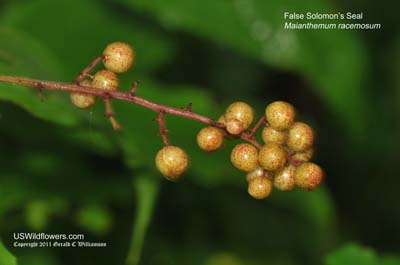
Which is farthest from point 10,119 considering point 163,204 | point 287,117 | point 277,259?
point 277,259

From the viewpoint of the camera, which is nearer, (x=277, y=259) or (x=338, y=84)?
(x=338, y=84)

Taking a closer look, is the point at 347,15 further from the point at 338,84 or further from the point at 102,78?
the point at 102,78

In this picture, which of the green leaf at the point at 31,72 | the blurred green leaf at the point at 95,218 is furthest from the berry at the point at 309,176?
the blurred green leaf at the point at 95,218

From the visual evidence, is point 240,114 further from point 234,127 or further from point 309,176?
point 309,176

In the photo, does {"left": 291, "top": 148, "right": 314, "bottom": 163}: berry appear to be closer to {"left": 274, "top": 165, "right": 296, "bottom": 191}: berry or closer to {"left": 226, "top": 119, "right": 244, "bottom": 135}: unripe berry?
{"left": 274, "top": 165, "right": 296, "bottom": 191}: berry

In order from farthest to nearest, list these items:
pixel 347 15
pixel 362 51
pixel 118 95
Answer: pixel 347 15 < pixel 362 51 < pixel 118 95

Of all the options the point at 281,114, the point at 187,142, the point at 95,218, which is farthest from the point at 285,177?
the point at 95,218
